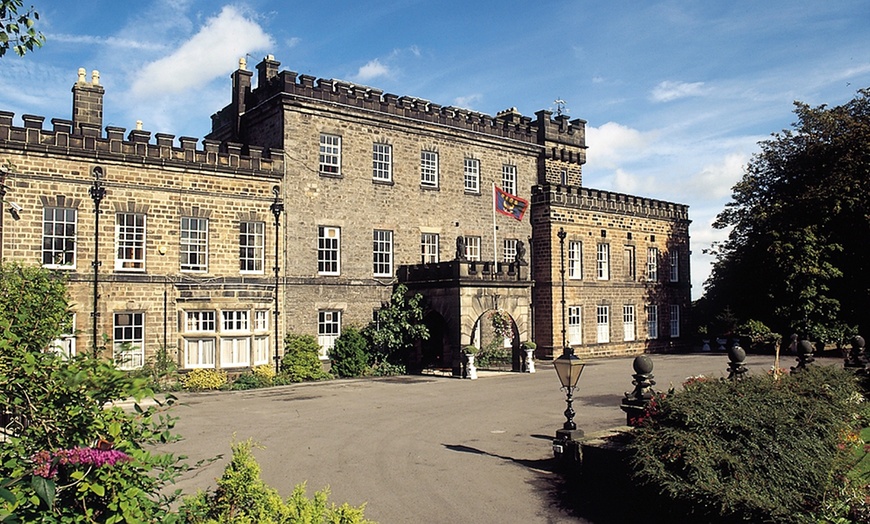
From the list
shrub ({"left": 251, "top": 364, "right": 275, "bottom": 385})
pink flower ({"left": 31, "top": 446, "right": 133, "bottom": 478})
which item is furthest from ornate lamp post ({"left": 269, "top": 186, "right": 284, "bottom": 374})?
pink flower ({"left": 31, "top": 446, "right": 133, "bottom": 478})

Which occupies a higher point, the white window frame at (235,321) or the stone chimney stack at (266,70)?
the stone chimney stack at (266,70)

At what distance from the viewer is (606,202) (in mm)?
34875

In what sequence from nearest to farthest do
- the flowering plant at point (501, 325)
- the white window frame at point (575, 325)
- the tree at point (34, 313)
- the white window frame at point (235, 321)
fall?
the tree at point (34, 313) < the white window frame at point (235, 321) < the flowering plant at point (501, 325) < the white window frame at point (575, 325)

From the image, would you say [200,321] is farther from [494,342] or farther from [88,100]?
[494,342]

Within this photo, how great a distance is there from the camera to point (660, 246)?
124ft

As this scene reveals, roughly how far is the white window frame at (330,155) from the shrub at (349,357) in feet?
20.8

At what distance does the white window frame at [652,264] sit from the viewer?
121 feet

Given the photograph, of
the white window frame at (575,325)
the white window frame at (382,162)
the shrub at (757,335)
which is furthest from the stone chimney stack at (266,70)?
the shrub at (757,335)

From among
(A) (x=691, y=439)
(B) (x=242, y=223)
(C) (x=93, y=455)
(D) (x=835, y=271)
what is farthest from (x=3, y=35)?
(D) (x=835, y=271)

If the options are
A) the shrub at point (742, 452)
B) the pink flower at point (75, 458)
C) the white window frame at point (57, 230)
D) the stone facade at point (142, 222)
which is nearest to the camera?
the pink flower at point (75, 458)

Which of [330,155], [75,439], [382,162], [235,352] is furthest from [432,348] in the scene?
[75,439]

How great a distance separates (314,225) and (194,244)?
453 centimetres

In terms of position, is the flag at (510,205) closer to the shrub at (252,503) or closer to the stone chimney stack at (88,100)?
the stone chimney stack at (88,100)

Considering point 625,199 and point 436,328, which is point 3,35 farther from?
point 625,199
